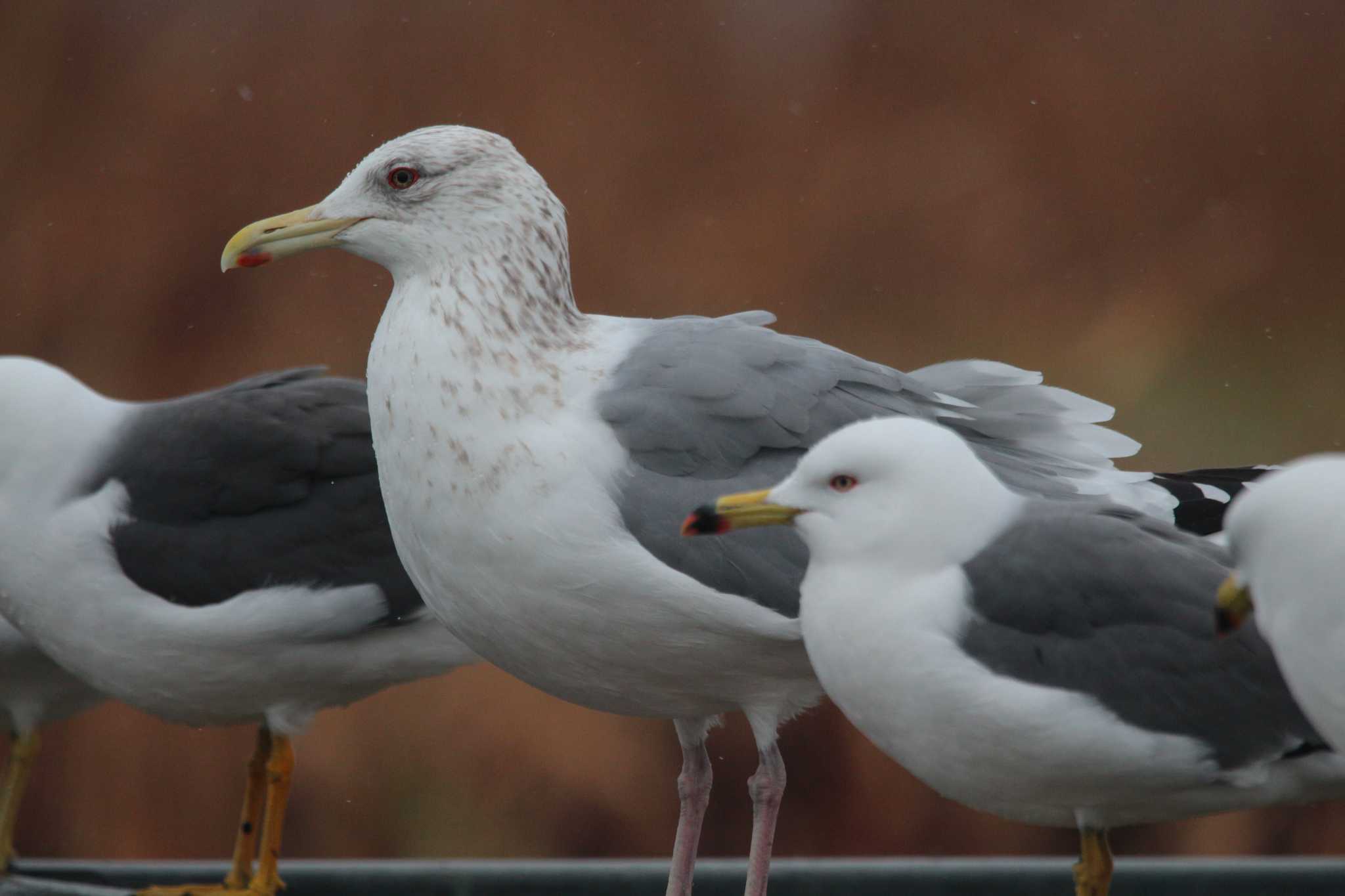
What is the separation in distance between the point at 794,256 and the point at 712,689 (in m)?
2.36

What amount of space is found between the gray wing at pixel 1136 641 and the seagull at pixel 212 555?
120 centimetres

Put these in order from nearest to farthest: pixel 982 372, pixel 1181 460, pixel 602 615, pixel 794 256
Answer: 1. pixel 602 615
2. pixel 982 372
3. pixel 1181 460
4. pixel 794 256

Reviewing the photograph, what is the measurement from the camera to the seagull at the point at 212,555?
8.22 ft

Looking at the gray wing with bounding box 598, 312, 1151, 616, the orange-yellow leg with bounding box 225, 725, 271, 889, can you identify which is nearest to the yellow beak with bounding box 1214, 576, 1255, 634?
the gray wing with bounding box 598, 312, 1151, 616

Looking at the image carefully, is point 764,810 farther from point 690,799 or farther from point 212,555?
point 212,555

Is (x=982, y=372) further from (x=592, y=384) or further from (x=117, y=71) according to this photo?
(x=117, y=71)

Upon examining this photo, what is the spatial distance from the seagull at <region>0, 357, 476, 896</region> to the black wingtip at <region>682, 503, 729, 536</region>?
39.6 inches

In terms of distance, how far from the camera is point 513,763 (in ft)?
14.6

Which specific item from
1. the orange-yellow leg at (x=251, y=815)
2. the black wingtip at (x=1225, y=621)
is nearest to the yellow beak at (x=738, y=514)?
the black wingtip at (x=1225, y=621)

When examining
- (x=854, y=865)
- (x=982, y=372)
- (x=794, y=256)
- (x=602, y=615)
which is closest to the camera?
(x=602, y=615)

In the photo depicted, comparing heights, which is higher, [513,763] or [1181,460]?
[1181,460]

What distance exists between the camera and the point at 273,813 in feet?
9.00

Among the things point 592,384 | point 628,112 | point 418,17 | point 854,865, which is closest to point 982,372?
point 592,384

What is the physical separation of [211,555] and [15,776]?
2.44 feet
